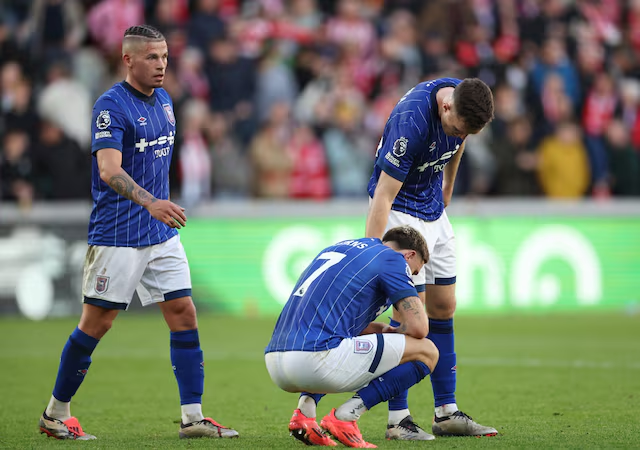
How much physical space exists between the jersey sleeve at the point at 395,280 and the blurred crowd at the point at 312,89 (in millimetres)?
9993

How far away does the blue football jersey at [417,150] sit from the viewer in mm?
6500

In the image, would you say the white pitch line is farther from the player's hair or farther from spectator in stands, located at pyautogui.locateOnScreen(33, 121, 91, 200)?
spectator in stands, located at pyautogui.locateOnScreen(33, 121, 91, 200)

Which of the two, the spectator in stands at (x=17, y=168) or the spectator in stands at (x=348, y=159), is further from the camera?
the spectator in stands at (x=348, y=159)

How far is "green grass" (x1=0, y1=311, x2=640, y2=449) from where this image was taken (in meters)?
6.62

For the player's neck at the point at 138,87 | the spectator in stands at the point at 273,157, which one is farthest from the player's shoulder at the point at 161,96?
the spectator in stands at the point at 273,157

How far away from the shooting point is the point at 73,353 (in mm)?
6820

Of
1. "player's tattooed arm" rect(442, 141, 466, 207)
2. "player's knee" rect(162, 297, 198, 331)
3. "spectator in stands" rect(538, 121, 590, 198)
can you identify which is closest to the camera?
"player's knee" rect(162, 297, 198, 331)

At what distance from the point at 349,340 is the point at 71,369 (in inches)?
76.2

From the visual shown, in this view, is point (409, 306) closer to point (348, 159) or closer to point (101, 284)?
point (101, 284)

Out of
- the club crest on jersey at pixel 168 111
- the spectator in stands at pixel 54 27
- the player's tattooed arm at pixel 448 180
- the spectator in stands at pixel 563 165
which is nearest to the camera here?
the club crest on jersey at pixel 168 111

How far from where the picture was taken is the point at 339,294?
593cm

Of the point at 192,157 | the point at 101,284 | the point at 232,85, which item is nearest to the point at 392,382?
the point at 101,284

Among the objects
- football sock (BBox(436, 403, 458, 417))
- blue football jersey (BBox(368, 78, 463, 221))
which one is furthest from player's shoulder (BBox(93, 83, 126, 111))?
football sock (BBox(436, 403, 458, 417))

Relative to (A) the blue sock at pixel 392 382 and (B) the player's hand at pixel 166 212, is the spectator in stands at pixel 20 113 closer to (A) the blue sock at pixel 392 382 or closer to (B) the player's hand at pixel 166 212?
(B) the player's hand at pixel 166 212
